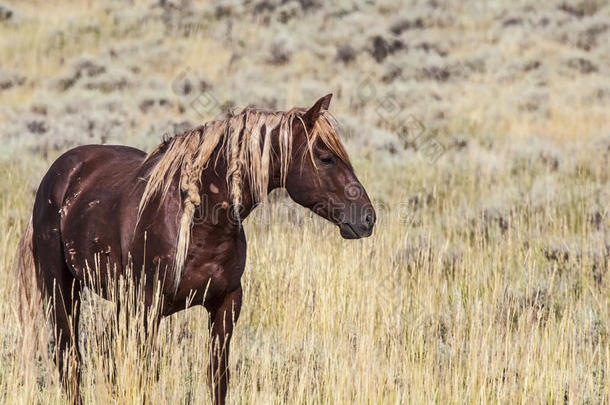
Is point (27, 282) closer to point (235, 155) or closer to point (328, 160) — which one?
point (235, 155)

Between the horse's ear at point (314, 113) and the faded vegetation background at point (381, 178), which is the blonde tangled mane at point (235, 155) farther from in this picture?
the faded vegetation background at point (381, 178)

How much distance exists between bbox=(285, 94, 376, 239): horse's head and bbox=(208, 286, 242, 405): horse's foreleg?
0.65 metres

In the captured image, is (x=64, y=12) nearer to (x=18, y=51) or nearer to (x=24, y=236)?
(x=18, y=51)

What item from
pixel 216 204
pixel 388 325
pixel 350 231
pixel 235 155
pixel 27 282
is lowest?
pixel 388 325

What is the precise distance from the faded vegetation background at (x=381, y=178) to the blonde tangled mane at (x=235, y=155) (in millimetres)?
748

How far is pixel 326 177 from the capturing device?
374cm

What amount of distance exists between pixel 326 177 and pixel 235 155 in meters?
0.46

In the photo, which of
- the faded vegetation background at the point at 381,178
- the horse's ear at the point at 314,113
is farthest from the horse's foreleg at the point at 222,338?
the horse's ear at the point at 314,113

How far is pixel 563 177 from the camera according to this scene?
10.5m

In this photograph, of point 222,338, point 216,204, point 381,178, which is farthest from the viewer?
point 381,178

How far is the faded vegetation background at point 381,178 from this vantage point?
418 cm

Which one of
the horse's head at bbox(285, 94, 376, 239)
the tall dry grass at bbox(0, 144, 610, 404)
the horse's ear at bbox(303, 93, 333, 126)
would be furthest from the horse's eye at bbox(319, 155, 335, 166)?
the tall dry grass at bbox(0, 144, 610, 404)

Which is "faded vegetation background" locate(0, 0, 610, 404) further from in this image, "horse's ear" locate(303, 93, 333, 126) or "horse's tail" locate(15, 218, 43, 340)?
"horse's ear" locate(303, 93, 333, 126)

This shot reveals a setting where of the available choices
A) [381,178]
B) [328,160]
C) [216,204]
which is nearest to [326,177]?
[328,160]
